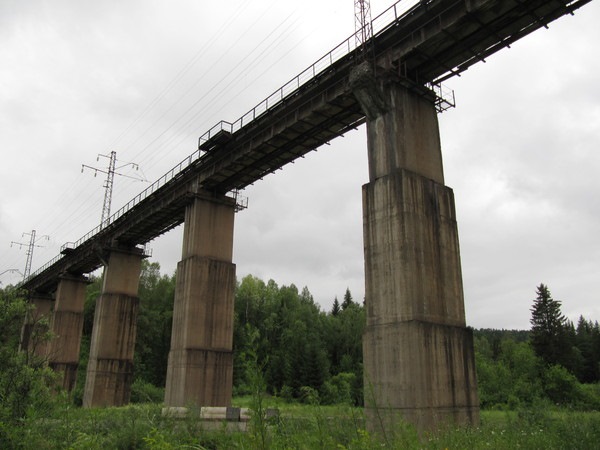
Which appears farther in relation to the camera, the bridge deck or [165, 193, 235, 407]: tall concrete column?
[165, 193, 235, 407]: tall concrete column

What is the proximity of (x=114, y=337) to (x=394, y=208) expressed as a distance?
3332 centimetres

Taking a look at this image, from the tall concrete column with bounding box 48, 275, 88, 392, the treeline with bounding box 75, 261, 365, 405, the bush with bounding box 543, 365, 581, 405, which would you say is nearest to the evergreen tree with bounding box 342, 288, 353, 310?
the treeline with bounding box 75, 261, 365, 405

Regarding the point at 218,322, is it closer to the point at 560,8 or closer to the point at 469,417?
the point at 469,417

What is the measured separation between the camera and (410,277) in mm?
19875

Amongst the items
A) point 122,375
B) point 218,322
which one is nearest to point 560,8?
point 218,322

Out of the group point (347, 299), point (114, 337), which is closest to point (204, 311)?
point (114, 337)

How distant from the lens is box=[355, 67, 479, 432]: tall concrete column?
61.6ft

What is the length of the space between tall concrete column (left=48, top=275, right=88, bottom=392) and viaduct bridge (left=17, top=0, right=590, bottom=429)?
28.6m

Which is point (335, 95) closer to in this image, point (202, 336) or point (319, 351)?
point (202, 336)

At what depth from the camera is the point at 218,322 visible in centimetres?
3419

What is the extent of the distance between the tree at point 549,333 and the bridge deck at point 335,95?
185 ft

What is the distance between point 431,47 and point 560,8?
5.17 meters

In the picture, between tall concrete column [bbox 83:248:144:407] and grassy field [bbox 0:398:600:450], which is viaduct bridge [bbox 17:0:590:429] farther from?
tall concrete column [bbox 83:248:144:407]

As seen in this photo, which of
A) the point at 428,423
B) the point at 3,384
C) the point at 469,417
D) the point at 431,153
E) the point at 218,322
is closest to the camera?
the point at 3,384
